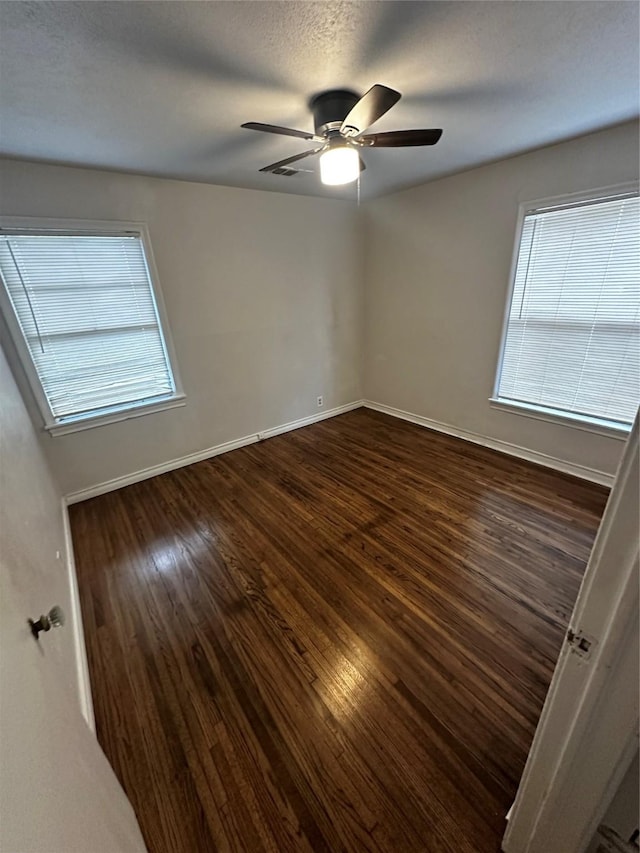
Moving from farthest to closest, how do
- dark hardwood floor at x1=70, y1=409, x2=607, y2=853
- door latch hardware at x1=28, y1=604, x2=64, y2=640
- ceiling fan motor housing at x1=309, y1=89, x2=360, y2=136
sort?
ceiling fan motor housing at x1=309, y1=89, x2=360, y2=136
dark hardwood floor at x1=70, y1=409, x2=607, y2=853
door latch hardware at x1=28, y1=604, x2=64, y2=640

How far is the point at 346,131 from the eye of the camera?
1646 millimetres

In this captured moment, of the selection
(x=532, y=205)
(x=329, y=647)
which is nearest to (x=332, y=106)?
(x=532, y=205)

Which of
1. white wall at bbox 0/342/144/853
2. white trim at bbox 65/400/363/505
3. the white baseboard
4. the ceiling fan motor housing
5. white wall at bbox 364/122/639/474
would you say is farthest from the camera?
white trim at bbox 65/400/363/505

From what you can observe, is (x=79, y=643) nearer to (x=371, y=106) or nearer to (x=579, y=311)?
(x=371, y=106)

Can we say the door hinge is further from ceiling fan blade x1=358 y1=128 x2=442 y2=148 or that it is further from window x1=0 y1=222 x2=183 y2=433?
window x1=0 y1=222 x2=183 y2=433

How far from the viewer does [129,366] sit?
288 cm

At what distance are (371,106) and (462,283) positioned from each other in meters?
2.12

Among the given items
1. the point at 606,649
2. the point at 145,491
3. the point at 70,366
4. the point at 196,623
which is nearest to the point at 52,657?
the point at 196,623

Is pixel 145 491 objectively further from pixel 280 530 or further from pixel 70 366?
pixel 280 530

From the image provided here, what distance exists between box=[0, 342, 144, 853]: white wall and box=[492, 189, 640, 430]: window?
336 cm

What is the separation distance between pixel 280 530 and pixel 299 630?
30.2 inches

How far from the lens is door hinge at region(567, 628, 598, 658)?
0.67m

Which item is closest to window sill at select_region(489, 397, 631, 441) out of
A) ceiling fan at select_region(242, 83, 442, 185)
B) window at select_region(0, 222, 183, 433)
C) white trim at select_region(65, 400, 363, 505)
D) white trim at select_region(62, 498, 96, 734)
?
white trim at select_region(65, 400, 363, 505)

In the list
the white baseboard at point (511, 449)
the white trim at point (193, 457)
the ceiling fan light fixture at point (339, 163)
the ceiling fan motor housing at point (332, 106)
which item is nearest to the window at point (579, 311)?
the white baseboard at point (511, 449)
